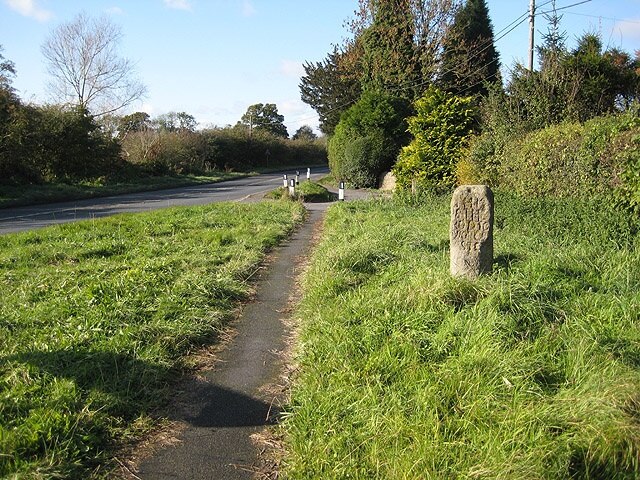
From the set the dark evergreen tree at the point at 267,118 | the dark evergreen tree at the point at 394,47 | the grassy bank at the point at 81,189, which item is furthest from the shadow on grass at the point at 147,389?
the dark evergreen tree at the point at 267,118

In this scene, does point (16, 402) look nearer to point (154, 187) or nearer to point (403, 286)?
point (403, 286)

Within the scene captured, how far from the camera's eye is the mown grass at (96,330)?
11.1 feet

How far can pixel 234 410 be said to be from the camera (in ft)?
13.1

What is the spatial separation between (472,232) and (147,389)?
11.8 ft

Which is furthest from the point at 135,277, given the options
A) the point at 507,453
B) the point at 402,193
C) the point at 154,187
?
the point at 154,187

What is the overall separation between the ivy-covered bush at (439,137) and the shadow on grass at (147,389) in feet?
42.2

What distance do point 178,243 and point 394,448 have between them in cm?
754

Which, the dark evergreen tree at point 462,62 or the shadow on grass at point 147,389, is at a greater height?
the dark evergreen tree at point 462,62

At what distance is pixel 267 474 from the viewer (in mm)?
3234

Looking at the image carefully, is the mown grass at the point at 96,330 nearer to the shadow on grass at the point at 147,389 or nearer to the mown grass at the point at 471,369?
the shadow on grass at the point at 147,389

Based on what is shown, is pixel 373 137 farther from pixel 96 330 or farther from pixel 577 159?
pixel 96 330

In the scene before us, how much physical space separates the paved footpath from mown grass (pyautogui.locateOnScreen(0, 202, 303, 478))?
30 cm

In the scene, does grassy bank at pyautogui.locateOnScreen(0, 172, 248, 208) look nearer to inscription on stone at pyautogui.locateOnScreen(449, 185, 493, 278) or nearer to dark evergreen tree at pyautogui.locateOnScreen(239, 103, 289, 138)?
inscription on stone at pyautogui.locateOnScreen(449, 185, 493, 278)

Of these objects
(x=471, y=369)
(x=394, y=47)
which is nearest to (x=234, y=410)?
(x=471, y=369)
